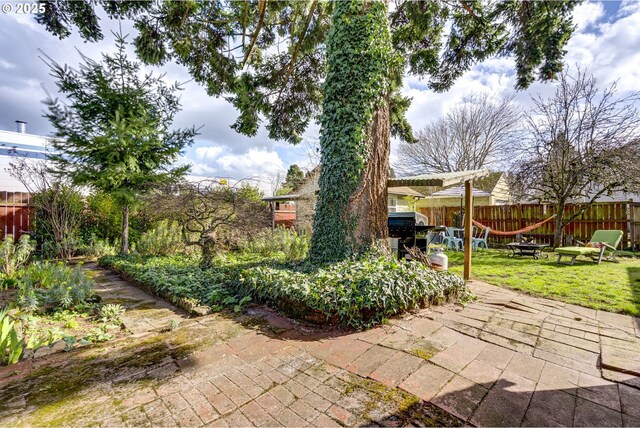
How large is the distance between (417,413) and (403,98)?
702 cm

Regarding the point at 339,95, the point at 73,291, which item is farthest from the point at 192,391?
the point at 339,95

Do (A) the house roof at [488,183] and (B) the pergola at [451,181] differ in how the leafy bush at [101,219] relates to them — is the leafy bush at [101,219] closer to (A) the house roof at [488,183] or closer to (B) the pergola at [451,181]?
(B) the pergola at [451,181]

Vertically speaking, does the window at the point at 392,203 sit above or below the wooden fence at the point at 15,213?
above

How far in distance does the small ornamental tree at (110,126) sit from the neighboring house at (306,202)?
13.6 ft

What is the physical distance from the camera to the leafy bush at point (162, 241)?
7.08m

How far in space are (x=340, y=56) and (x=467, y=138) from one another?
17996 mm

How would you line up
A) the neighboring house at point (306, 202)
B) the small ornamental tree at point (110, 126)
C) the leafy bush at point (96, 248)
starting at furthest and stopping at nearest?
1. the neighboring house at point (306, 202)
2. the leafy bush at point (96, 248)
3. the small ornamental tree at point (110, 126)

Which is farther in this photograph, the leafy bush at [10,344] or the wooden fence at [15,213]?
the wooden fence at [15,213]

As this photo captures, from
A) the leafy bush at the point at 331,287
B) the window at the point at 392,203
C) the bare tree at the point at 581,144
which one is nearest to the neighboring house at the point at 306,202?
the window at the point at 392,203

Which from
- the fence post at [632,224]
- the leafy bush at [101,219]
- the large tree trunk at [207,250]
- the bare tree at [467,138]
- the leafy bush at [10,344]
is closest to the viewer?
the leafy bush at [10,344]

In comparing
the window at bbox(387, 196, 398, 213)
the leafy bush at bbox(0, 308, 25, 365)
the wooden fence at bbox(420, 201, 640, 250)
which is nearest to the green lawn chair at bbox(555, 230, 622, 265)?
the wooden fence at bbox(420, 201, 640, 250)

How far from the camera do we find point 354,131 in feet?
14.2

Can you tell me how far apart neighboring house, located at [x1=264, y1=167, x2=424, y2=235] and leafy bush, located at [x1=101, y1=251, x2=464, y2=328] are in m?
3.97

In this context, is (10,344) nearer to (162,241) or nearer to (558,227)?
(162,241)
